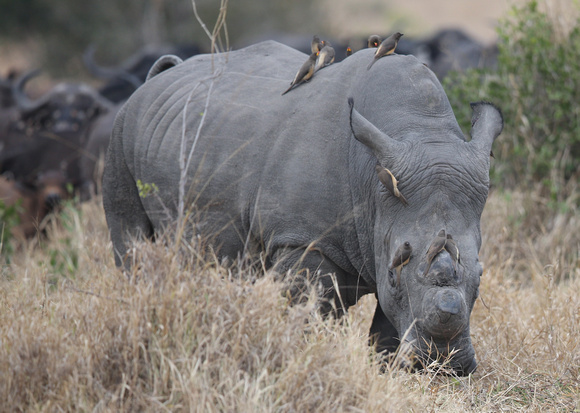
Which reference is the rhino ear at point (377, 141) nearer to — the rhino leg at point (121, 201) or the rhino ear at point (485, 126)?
the rhino ear at point (485, 126)

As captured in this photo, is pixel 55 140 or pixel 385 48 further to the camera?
pixel 55 140

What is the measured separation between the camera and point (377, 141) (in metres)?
4.01

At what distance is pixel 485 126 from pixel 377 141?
648 millimetres

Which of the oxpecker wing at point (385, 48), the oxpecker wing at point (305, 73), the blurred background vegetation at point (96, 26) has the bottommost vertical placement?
the blurred background vegetation at point (96, 26)

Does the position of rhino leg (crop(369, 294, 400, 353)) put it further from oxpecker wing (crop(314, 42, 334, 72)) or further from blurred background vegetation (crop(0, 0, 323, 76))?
blurred background vegetation (crop(0, 0, 323, 76))

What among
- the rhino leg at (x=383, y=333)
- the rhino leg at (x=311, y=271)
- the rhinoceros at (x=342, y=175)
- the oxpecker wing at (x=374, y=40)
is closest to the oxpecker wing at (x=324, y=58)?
the rhinoceros at (x=342, y=175)

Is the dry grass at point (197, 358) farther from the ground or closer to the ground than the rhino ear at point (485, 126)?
closer to the ground

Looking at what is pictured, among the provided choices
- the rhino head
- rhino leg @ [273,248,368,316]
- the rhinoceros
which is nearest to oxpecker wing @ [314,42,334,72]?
the rhinoceros

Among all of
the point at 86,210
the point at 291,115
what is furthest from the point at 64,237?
the point at 291,115

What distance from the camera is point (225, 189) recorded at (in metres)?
4.80

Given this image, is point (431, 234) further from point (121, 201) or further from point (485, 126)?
point (121, 201)

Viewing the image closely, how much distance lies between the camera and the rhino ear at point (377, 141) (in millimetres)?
4000

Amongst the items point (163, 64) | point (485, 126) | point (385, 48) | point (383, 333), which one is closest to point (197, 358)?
point (383, 333)

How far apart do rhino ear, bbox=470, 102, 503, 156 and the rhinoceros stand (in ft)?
0.03
